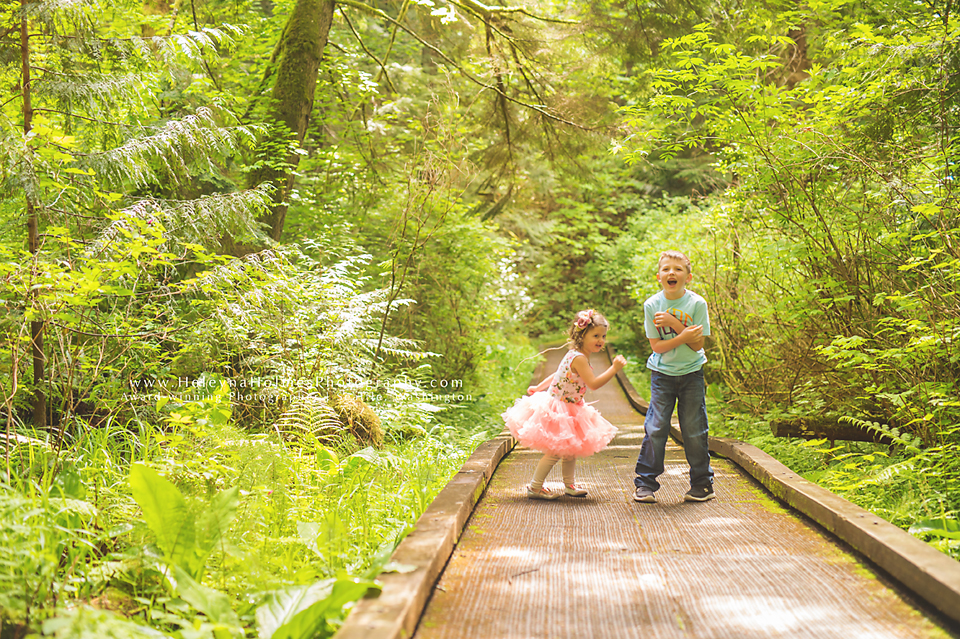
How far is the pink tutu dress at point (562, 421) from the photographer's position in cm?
432

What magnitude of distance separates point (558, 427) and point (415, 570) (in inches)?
81.2

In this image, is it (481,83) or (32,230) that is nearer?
(32,230)

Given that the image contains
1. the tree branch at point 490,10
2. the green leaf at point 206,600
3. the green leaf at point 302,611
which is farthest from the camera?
the tree branch at point 490,10

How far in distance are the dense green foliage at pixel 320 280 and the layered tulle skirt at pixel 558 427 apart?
803 mm

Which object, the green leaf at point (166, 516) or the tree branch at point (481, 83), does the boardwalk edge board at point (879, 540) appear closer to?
the green leaf at point (166, 516)

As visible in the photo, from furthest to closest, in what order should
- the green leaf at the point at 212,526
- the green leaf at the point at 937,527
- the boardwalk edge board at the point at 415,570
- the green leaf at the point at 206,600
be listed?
1. the green leaf at the point at 937,527
2. the green leaf at the point at 212,526
3. the green leaf at the point at 206,600
4. the boardwalk edge board at the point at 415,570

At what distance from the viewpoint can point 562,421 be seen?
437 cm

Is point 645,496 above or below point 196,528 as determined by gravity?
below

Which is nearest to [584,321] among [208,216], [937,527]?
[937,527]

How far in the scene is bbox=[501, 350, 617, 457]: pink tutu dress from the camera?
432 centimetres

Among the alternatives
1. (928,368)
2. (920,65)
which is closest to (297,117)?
(920,65)

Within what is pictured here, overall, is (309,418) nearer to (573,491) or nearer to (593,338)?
(573,491)

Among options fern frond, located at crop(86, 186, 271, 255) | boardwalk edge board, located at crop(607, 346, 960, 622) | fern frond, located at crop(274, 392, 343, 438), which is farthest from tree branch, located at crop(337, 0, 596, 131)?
boardwalk edge board, located at crop(607, 346, 960, 622)

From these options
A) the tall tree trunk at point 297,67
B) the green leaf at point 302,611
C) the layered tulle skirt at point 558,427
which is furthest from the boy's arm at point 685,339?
the tall tree trunk at point 297,67
